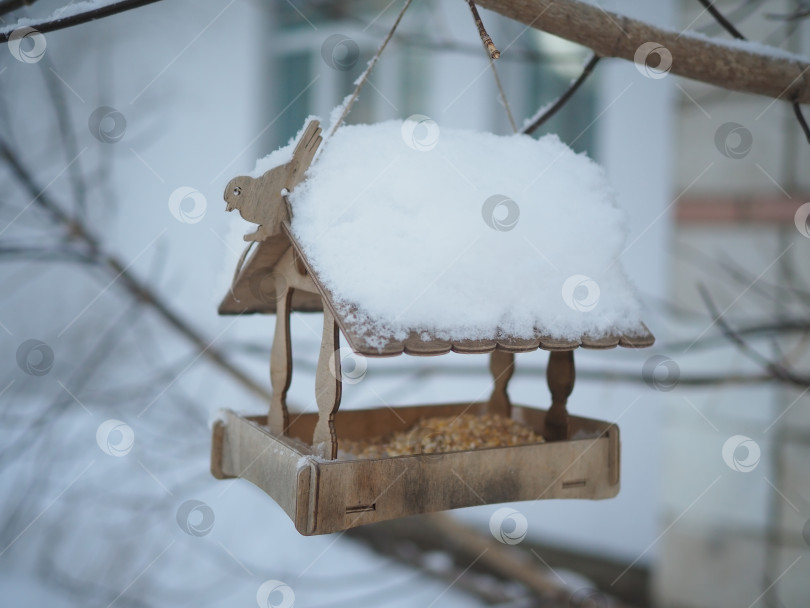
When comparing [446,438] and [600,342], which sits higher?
[600,342]

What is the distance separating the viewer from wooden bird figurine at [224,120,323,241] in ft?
3.70

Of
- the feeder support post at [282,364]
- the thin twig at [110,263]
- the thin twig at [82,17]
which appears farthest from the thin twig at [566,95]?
the thin twig at [110,263]

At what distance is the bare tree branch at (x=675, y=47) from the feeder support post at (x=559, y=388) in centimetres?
60

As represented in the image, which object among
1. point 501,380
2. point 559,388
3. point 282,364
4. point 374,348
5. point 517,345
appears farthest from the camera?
point 501,380

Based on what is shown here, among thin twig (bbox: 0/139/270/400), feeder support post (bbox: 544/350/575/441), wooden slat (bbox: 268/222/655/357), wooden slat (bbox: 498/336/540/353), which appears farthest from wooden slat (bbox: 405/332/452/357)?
thin twig (bbox: 0/139/270/400)

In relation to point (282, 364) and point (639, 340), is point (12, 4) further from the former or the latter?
point (639, 340)

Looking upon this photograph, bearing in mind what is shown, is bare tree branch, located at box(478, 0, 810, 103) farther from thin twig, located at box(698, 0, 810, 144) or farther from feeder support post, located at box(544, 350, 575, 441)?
feeder support post, located at box(544, 350, 575, 441)

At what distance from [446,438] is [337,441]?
30 centimetres

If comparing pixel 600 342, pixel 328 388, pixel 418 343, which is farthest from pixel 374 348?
pixel 600 342

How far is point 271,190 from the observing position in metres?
1.15

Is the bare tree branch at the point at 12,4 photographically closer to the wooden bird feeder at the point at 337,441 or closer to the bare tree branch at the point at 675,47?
the wooden bird feeder at the point at 337,441

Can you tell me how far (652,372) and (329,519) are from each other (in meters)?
1.87

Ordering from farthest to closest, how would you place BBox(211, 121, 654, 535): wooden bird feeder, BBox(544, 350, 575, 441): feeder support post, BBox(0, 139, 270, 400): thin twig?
BBox(0, 139, 270, 400): thin twig, BBox(544, 350, 575, 441): feeder support post, BBox(211, 121, 654, 535): wooden bird feeder

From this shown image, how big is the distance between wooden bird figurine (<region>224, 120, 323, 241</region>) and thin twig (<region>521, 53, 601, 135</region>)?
1.72ft
